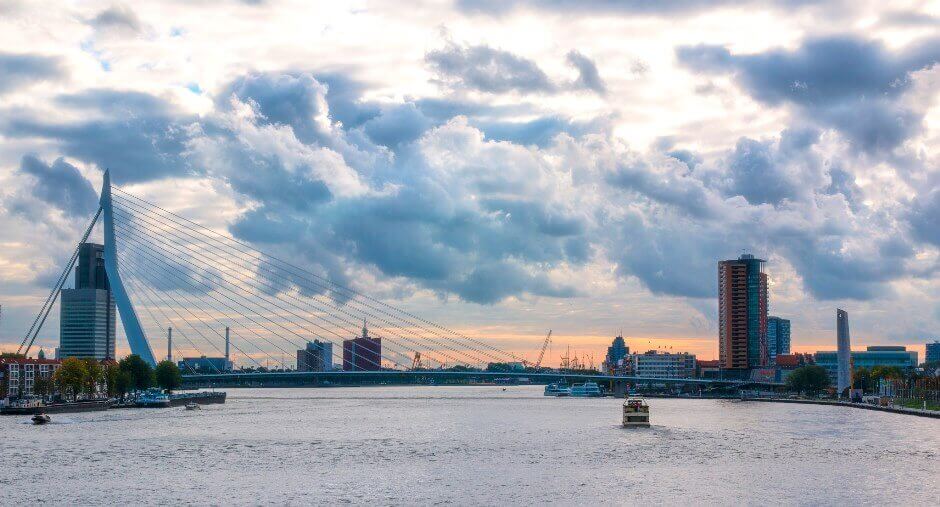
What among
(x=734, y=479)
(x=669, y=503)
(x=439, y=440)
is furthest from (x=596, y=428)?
(x=669, y=503)

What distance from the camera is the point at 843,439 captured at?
273 feet

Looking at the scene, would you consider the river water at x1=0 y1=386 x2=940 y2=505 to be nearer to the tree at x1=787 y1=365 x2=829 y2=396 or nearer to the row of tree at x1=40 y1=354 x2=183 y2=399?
the row of tree at x1=40 y1=354 x2=183 y2=399

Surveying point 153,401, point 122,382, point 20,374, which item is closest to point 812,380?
point 153,401

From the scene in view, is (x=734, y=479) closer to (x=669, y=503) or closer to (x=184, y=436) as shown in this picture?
(x=669, y=503)

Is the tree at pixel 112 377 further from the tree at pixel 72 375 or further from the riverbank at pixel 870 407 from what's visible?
the riverbank at pixel 870 407

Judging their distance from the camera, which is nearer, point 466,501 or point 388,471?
point 466,501

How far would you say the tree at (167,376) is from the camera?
163 meters

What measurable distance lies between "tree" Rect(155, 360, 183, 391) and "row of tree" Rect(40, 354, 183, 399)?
6024mm

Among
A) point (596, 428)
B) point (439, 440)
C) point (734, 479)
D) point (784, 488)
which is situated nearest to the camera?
point (784, 488)

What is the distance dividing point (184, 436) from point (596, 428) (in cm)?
3580

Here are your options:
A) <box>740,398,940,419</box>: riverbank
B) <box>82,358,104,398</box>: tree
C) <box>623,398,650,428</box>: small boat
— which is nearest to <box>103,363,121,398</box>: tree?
<box>82,358,104,398</box>: tree

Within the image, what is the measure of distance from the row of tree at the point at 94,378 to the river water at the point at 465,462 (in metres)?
28.7

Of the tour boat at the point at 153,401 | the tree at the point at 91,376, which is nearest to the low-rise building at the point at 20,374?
the tree at the point at 91,376

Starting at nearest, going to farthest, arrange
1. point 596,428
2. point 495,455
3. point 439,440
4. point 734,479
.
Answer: point 734,479
point 495,455
point 439,440
point 596,428
